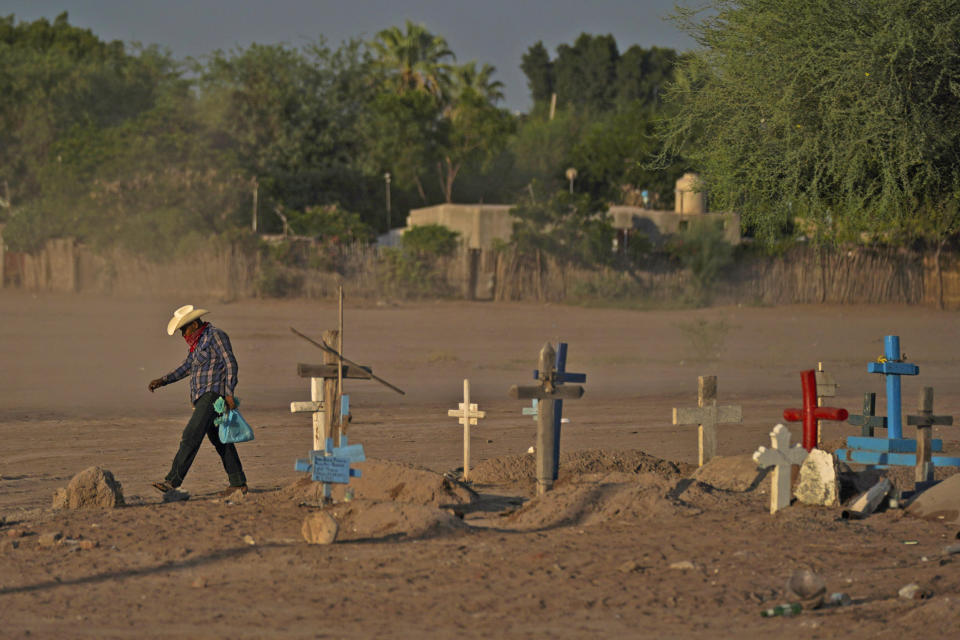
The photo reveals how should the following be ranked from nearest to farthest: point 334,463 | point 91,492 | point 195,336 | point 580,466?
point 334,463, point 91,492, point 195,336, point 580,466

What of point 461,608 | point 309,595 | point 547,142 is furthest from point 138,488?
point 547,142

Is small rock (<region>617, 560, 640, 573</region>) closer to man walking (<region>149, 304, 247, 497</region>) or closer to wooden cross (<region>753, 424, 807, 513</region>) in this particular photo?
wooden cross (<region>753, 424, 807, 513</region>)

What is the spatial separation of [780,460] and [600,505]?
1259mm

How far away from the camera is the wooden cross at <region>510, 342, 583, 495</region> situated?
8.59 meters

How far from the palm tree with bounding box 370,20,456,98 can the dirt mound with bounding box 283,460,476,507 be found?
2219 inches

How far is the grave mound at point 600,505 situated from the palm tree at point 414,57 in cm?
5683

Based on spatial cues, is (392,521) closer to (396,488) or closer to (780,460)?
(396,488)

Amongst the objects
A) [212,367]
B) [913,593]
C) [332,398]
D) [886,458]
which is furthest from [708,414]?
[212,367]

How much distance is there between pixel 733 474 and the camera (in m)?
9.77

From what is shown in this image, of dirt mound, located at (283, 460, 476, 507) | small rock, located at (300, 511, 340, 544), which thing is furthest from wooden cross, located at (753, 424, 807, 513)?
small rock, located at (300, 511, 340, 544)

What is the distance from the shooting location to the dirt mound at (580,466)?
10438 mm

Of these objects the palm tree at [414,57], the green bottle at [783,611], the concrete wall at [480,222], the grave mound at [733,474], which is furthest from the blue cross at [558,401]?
the palm tree at [414,57]

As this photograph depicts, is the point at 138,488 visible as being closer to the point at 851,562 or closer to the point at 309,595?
the point at 309,595

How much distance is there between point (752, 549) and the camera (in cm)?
766
